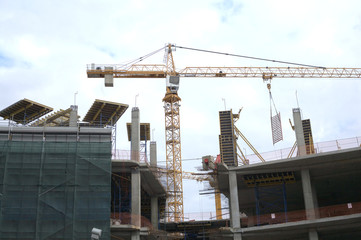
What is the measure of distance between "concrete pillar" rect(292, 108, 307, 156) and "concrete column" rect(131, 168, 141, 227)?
49.1 feet

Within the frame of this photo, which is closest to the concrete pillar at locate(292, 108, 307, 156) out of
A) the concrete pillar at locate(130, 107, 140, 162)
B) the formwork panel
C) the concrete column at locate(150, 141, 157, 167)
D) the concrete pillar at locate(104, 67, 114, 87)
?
the concrete pillar at locate(130, 107, 140, 162)

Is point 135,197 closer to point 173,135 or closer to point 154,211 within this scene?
point 154,211

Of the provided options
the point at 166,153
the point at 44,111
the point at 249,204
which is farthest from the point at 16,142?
the point at 166,153

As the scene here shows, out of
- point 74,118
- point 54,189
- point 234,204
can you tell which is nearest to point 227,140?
point 234,204

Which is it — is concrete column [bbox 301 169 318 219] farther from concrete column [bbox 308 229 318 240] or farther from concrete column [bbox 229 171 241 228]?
concrete column [bbox 229 171 241 228]

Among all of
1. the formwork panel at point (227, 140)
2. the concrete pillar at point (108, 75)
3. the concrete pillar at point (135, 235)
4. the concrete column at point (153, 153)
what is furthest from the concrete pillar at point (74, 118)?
the formwork panel at point (227, 140)

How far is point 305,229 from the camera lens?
41.7 metres

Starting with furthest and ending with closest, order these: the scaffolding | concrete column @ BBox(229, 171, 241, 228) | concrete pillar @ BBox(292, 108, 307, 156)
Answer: concrete column @ BBox(229, 171, 241, 228) → concrete pillar @ BBox(292, 108, 307, 156) → the scaffolding

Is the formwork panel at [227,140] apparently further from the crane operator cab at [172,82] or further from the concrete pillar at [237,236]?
the concrete pillar at [237,236]

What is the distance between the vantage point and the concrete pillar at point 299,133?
41938 millimetres

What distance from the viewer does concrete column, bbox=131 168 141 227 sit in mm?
40125

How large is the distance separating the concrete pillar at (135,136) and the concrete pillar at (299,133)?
1480 cm

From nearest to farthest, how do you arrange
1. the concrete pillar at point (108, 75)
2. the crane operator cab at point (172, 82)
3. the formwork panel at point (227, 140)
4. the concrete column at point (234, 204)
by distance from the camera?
the concrete column at point (234, 204), the concrete pillar at point (108, 75), the crane operator cab at point (172, 82), the formwork panel at point (227, 140)

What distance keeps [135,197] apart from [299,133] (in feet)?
53.8
